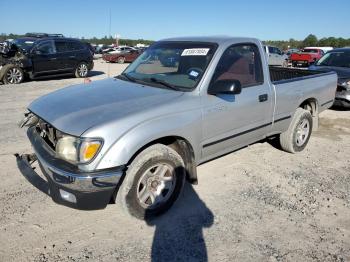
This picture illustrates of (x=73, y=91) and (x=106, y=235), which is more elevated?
(x=73, y=91)

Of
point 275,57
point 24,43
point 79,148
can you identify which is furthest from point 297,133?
point 275,57

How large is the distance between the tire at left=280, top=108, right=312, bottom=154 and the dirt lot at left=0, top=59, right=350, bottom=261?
20.2 inches

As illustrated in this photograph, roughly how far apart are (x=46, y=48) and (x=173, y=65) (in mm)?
11089

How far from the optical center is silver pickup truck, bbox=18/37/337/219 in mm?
2926

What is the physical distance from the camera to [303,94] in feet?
17.3

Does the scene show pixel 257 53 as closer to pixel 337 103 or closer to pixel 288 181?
pixel 288 181

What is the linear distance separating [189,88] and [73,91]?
1414 mm

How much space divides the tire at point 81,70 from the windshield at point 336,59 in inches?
399

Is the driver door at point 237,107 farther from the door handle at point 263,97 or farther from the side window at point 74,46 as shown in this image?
the side window at point 74,46

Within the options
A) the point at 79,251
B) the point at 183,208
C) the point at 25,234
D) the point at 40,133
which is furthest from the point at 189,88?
the point at 25,234

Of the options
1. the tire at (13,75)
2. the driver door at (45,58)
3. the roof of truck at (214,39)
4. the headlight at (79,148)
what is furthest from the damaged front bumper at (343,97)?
the tire at (13,75)

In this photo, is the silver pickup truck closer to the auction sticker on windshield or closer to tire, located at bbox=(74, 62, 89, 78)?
the auction sticker on windshield

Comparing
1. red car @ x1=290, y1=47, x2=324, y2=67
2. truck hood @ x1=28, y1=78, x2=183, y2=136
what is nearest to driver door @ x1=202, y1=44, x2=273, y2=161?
truck hood @ x1=28, y1=78, x2=183, y2=136

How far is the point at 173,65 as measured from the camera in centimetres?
419
